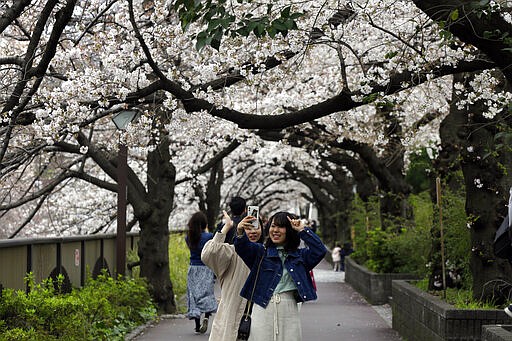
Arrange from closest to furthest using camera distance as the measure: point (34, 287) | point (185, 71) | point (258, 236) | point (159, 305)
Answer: point (258, 236) < point (34, 287) < point (185, 71) < point (159, 305)

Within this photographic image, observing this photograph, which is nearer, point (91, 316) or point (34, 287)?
point (34, 287)

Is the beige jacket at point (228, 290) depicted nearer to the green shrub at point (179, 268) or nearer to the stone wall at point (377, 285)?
the green shrub at point (179, 268)

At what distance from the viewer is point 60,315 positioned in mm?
9578

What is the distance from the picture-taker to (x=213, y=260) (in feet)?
27.4

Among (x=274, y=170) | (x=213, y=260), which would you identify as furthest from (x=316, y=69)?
(x=274, y=170)

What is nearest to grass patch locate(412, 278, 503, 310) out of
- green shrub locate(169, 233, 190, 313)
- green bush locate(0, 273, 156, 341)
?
green bush locate(0, 273, 156, 341)

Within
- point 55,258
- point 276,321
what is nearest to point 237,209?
point 276,321

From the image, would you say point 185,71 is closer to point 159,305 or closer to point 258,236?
point 159,305

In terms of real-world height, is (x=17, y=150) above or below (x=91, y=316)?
above

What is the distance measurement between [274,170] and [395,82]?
3618cm

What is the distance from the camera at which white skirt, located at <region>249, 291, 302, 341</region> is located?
23.6 feet

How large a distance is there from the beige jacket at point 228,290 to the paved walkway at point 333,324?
194 inches

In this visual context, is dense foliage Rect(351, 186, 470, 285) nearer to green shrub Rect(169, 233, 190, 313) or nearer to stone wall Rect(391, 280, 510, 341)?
stone wall Rect(391, 280, 510, 341)

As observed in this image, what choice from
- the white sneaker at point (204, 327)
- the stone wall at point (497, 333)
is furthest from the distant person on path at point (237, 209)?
the white sneaker at point (204, 327)
